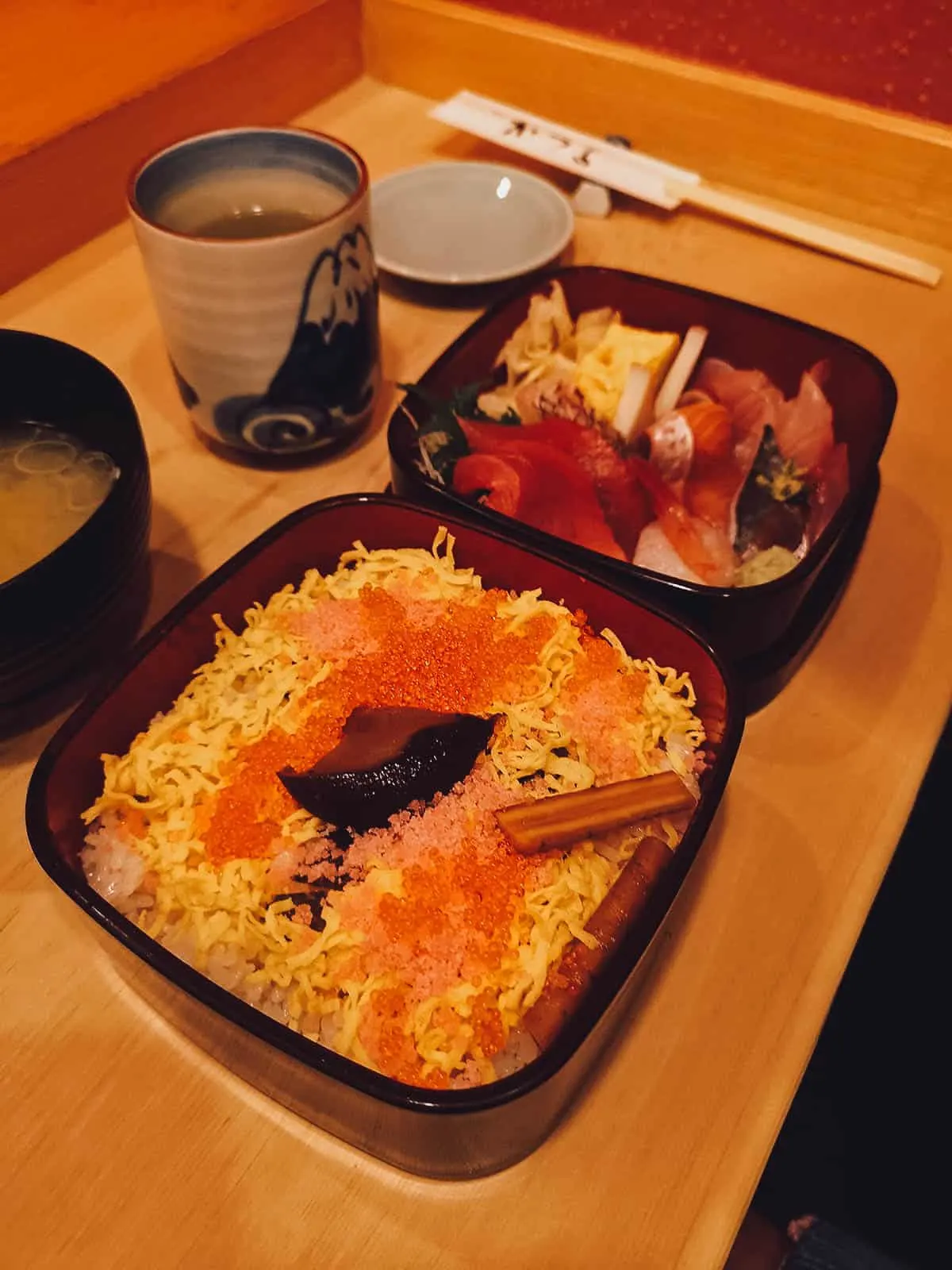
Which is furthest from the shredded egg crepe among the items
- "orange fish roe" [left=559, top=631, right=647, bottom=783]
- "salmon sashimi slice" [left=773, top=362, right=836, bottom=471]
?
"salmon sashimi slice" [left=773, top=362, right=836, bottom=471]

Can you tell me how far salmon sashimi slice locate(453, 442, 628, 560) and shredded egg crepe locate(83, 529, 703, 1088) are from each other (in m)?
0.09

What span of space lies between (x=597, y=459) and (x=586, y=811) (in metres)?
0.41

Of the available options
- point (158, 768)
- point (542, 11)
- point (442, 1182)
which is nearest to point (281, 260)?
point (158, 768)

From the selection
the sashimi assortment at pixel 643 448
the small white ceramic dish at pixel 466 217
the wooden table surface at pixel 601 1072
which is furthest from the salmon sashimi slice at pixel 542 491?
the small white ceramic dish at pixel 466 217

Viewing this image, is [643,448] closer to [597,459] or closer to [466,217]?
[597,459]

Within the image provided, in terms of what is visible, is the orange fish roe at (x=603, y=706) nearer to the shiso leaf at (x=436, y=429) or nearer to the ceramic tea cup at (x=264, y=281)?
→ the shiso leaf at (x=436, y=429)

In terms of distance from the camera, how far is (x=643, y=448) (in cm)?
104

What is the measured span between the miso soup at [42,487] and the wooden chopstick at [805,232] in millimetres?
947

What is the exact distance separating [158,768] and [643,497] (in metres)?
0.52

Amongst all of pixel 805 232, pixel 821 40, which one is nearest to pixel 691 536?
pixel 805 232

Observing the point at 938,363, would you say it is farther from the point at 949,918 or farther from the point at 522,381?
the point at 949,918

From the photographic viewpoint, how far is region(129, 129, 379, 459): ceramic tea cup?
88 cm

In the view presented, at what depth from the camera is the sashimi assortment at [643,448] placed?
92cm

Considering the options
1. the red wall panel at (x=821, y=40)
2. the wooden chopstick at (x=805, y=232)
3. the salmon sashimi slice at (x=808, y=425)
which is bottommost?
the salmon sashimi slice at (x=808, y=425)
